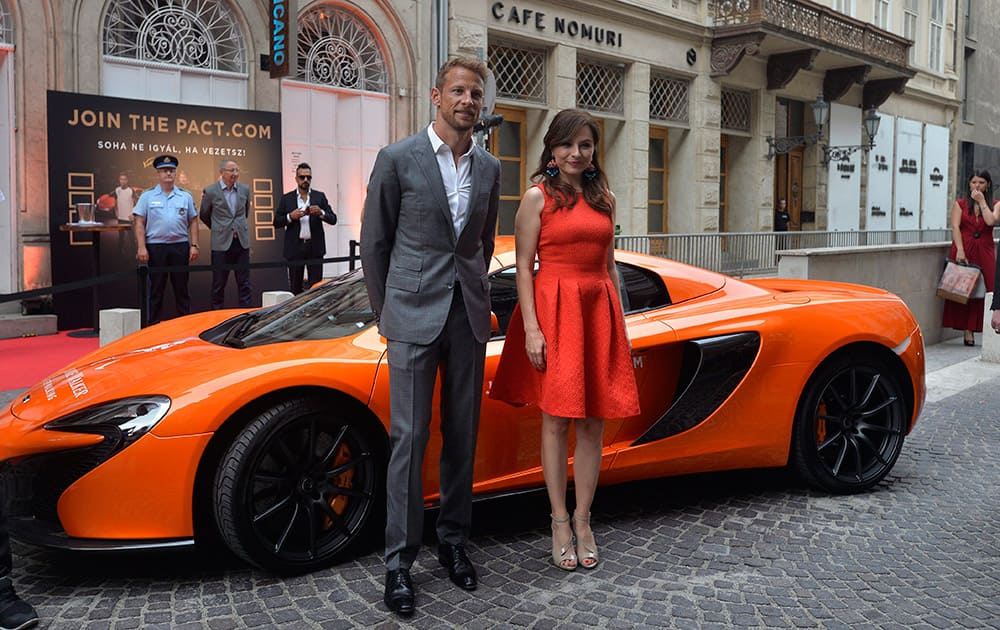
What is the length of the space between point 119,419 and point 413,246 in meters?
1.20

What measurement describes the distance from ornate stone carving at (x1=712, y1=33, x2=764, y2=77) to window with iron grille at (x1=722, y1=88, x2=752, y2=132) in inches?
40.1

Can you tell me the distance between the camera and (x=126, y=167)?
1049 centimetres

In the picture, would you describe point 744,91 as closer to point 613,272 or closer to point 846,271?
point 846,271

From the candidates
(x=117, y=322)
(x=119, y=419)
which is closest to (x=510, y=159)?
(x=117, y=322)

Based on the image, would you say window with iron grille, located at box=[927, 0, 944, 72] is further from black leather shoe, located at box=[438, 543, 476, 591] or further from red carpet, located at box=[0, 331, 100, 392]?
black leather shoe, located at box=[438, 543, 476, 591]

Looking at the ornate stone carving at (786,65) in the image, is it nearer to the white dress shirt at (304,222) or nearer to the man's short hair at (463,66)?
the white dress shirt at (304,222)

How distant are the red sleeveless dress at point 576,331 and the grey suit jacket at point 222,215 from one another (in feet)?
24.4

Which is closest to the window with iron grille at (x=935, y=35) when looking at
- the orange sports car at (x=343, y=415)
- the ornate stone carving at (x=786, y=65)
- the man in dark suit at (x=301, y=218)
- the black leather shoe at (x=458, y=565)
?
the ornate stone carving at (x=786, y=65)

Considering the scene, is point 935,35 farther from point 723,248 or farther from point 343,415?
point 343,415

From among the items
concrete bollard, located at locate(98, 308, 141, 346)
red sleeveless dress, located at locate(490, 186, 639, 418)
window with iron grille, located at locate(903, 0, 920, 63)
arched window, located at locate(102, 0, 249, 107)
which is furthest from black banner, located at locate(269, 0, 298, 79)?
window with iron grille, located at locate(903, 0, 920, 63)

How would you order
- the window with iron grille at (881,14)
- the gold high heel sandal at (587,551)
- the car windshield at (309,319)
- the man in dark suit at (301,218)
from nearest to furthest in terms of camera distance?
the gold high heel sandal at (587,551) < the car windshield at (309,319) < the man in dark suit at (301,218) < the window with iron grille at (881,14)

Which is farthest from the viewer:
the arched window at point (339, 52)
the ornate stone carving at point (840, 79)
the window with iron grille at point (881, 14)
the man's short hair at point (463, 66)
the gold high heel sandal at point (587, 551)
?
the window with iron grille at point (881, 14)

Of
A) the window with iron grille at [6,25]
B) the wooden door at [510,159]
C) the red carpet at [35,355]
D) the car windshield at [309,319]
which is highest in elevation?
the window with iron grille at [6,25]

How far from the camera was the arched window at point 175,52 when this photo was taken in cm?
1076
